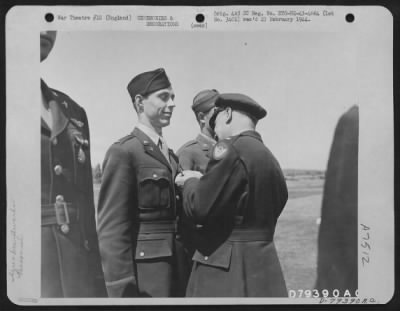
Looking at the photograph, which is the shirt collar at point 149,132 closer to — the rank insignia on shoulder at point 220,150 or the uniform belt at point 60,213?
the rank insignia on shoulder at point 220,150

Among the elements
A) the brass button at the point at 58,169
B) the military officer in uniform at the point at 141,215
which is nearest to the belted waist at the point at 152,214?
the military officer in uniform at the point at 141,215

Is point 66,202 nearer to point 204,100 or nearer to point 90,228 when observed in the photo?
point 90,228

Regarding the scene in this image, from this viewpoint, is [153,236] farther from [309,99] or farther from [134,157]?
[309,99]

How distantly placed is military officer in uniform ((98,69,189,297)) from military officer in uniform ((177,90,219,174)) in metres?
0.05

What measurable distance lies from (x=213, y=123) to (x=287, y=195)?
410 mm

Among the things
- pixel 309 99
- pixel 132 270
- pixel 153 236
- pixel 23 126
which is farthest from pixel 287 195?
pixel 23 126

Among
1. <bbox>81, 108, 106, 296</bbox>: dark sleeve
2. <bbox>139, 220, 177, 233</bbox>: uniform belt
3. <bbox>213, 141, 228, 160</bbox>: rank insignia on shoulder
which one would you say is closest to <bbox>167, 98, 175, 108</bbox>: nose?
<bbox>213, 141, 228, 160</bbox>: rank insignia on shoulder

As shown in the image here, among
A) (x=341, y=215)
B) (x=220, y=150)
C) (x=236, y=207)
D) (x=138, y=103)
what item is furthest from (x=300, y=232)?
(x=138, y=103)

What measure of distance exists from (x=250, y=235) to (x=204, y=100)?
0.56 m

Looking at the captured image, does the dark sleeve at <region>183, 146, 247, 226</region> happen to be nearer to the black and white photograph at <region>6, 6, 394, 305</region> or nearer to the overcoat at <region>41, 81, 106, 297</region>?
the black and white photograph at <region>6, 6, 394, 305</region>

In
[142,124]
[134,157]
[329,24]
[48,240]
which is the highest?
[329,24]

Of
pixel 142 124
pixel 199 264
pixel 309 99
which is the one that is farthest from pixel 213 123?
pixel 199 264

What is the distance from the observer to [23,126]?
1.90 metres

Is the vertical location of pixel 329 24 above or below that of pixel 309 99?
above
